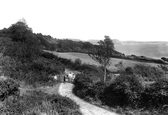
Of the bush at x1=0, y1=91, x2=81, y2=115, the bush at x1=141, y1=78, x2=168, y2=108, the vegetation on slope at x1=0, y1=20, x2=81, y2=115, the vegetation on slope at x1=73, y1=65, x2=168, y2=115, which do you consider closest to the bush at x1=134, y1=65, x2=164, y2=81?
the vegetation on slope at x1=0, y1=20, x2=81, y2=115

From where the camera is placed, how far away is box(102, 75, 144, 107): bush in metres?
10.3

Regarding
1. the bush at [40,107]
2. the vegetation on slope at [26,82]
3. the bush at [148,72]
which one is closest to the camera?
the bush at [40,107]

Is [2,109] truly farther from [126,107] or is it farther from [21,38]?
[21,38]

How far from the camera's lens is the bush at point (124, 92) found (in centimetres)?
1027

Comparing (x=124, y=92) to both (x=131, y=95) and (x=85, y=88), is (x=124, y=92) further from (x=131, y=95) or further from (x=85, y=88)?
(x=85, y=88)

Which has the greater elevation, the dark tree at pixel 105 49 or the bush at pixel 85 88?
the dark tree at pixel 105 49

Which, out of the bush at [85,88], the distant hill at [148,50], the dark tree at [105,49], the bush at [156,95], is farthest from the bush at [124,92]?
the distant hill at [148,50]

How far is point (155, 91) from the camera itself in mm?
9781

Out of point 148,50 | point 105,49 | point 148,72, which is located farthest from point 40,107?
point 148,50

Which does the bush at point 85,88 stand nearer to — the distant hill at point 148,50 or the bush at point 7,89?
the bush at point 7,89

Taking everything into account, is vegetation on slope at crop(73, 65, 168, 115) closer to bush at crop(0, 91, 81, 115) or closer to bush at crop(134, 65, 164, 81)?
bush at crop(0, 91, 81, 115)

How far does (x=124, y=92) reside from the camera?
34.7 feet

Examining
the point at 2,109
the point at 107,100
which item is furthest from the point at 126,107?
the point at 2,109

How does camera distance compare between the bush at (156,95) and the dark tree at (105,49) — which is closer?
the bush at (156,95)
